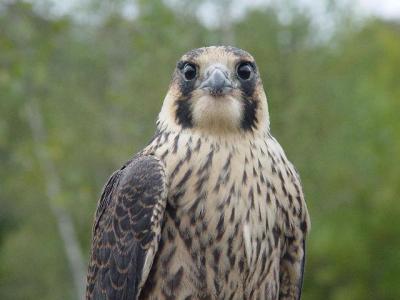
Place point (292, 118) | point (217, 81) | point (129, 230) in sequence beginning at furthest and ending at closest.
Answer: point (292, 118) < point (129, 230) < point (217, 81)

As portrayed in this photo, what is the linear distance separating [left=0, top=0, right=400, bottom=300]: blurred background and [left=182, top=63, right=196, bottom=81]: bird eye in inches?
380

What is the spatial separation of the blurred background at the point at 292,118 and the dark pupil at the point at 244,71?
9.66m

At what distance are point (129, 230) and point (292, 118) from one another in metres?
12.1

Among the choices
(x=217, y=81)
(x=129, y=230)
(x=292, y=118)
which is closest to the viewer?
(x=217, y=81)

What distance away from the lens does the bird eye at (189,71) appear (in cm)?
327

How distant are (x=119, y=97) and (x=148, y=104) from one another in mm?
3206

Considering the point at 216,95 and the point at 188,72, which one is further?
the point at 188,72

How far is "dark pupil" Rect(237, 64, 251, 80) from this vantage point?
328cm

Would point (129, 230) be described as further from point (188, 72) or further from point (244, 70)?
point (244, 70)

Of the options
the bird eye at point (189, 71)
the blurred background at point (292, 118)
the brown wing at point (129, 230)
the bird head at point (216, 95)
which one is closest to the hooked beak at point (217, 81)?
the bird head at point (216, 95)

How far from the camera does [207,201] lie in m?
3.14

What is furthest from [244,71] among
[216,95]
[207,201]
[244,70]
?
[207,201]

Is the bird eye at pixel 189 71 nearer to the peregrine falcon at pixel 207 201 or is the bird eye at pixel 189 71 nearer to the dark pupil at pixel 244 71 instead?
the peregrine falcon at pixel 207 201

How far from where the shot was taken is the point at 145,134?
15336mm
